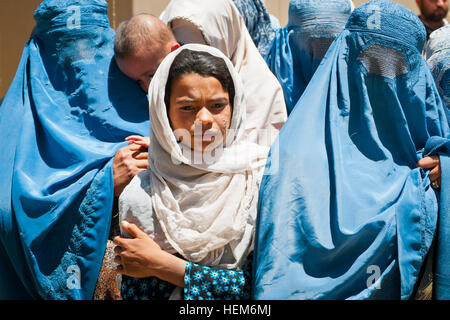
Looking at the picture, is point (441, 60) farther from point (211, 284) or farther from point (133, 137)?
point (211, 284)

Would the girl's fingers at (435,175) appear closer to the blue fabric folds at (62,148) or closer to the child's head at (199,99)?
the child's head at (199,99)

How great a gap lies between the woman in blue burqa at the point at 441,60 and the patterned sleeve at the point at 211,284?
1.36 meters

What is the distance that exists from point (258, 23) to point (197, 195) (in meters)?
1.64

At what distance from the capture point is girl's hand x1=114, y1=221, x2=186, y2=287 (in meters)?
2.32

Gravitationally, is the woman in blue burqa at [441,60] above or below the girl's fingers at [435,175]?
above

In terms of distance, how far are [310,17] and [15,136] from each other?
1.55 metres

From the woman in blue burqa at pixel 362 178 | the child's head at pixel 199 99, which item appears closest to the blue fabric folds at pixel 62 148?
the child's head at pixel 199 99

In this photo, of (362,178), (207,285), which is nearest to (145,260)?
(207,285)

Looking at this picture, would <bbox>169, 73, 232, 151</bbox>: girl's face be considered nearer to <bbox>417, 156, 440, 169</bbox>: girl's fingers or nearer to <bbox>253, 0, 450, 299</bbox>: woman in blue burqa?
<bbox>253, 0, 450, 299</bbox>: woman in blue burqa

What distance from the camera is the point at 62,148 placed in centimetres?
294

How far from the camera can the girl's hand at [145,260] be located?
2.32 m

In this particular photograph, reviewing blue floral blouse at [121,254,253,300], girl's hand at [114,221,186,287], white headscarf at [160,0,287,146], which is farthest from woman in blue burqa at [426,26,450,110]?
girl's hand at [114,221,186,287]
